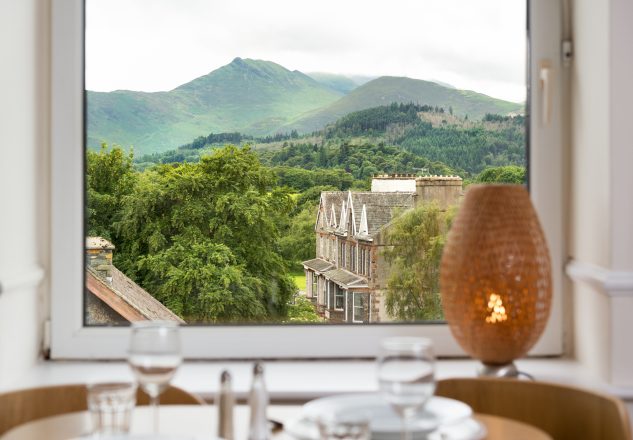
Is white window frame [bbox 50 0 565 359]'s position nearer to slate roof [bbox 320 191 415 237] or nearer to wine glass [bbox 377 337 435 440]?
slate roof [bbox 320 191 415 237]

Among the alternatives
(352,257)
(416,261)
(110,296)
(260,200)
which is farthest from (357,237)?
(110,296)

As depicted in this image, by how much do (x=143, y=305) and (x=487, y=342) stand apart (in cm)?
88

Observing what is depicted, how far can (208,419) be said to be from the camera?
4.84 feet

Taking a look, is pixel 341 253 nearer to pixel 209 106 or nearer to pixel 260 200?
pixel 260 200

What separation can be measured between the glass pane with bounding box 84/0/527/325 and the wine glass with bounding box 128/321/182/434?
1088 mm

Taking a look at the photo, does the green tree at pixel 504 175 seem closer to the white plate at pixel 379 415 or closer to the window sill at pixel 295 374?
the window sill at pixel 295 374

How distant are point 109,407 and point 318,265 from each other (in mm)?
1194

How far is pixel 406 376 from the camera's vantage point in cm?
115
